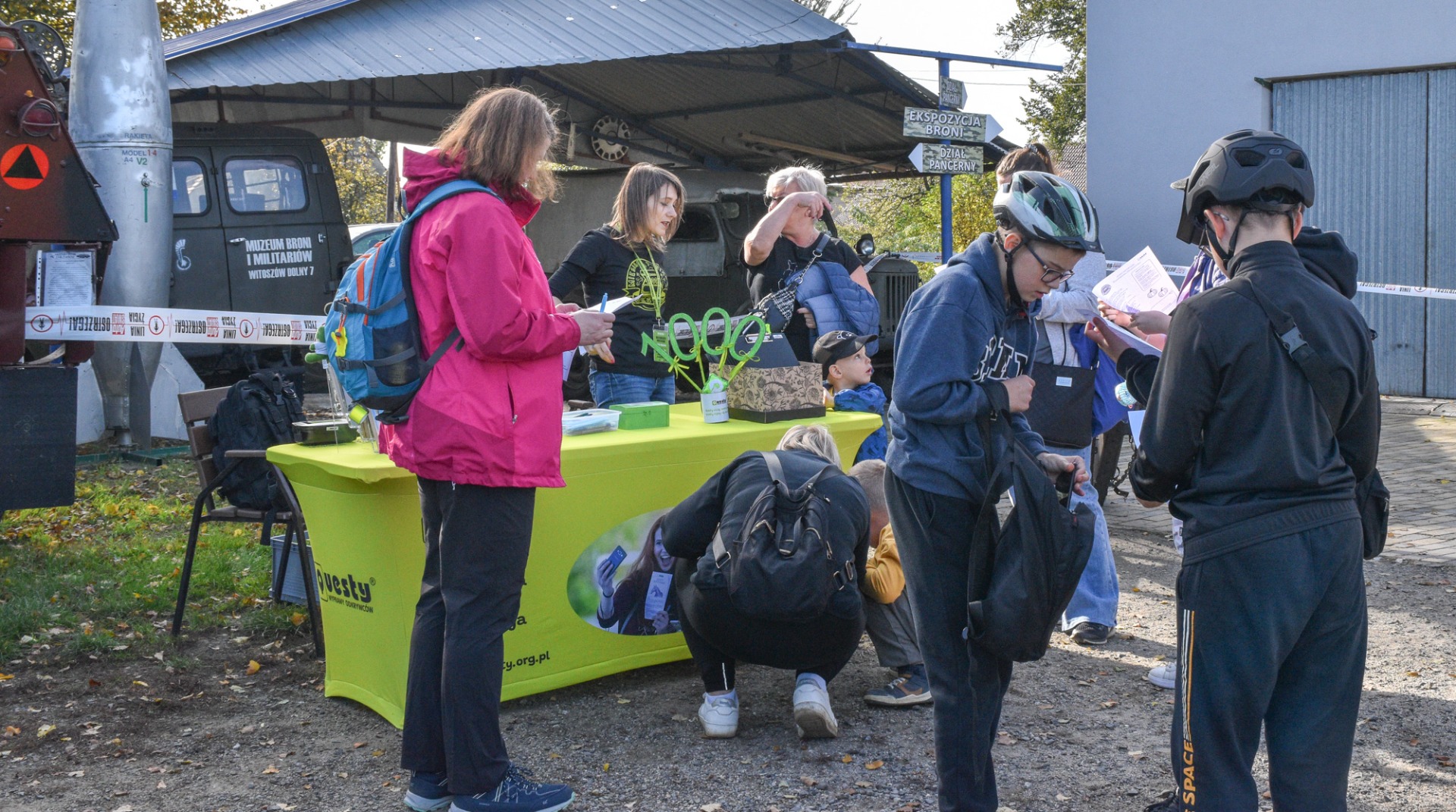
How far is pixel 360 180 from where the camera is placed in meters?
36.6

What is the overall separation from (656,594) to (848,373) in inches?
54.2

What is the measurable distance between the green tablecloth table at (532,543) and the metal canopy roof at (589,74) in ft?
25.0

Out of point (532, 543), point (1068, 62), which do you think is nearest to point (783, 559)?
point (532, 543)

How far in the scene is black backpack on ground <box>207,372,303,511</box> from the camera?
4.96 m

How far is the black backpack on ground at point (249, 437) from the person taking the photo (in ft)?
16.3

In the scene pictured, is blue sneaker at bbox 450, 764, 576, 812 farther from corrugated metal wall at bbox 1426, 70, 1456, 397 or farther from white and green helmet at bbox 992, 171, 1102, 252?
corrugated metal wall at bbox 1426, 70, 1456, 397

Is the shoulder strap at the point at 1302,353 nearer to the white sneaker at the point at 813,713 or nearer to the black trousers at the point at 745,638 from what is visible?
the black trousers at the point at 745,638

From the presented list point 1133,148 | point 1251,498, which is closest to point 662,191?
point 1251,498

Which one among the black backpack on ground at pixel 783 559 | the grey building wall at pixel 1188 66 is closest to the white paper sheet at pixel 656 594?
the black backpack on ground at pixel 783 559

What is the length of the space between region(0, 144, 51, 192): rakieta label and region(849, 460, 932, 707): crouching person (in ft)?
15.0

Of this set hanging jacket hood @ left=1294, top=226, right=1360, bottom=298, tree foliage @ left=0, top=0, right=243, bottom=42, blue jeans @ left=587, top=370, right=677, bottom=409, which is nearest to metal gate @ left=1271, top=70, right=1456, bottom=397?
blue jeans @ left=587, top=370, right=677, bottom=409

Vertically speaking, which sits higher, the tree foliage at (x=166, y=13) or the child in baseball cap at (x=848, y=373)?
the tree foliage at (x=166, y=13)

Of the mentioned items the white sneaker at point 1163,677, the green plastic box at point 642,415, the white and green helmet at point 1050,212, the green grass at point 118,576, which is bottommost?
the white sneaker at point 1163,677

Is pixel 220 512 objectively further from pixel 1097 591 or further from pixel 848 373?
pixel 1097 591
